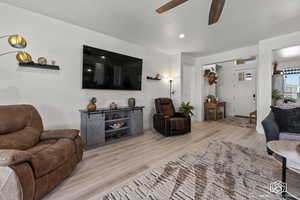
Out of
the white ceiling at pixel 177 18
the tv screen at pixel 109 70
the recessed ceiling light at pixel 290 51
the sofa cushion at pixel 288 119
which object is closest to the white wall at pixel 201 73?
the white ceiling at pixel 177 18

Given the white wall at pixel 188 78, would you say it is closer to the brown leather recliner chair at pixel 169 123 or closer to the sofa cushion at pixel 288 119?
the brown leather recliner chair at pixel 169 123

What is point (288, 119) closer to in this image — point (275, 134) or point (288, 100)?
point (275, 134)

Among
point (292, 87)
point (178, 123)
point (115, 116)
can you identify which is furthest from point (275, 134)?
point (292, 87)

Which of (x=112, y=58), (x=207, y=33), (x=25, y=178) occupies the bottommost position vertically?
(x=25, y=178)

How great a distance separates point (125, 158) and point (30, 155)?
139 cm

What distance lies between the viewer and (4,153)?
1.07 meters

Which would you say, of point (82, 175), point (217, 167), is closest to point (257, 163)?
point (217, 167)

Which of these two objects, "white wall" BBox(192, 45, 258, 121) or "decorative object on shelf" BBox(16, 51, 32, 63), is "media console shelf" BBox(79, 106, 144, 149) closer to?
"decorative object on shelf" BBox(16, 51, 32, 63)

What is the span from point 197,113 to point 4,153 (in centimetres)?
541

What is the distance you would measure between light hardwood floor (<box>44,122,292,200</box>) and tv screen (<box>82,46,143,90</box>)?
1.46 meters

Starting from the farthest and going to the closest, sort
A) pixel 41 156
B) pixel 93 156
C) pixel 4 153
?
pixel 93 156 < pixel 41 156 < pixel 4 153

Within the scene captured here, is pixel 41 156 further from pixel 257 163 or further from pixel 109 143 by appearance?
pixel 257 163

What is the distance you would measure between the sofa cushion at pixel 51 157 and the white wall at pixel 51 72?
3.92 ft

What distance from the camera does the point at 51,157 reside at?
141cm
